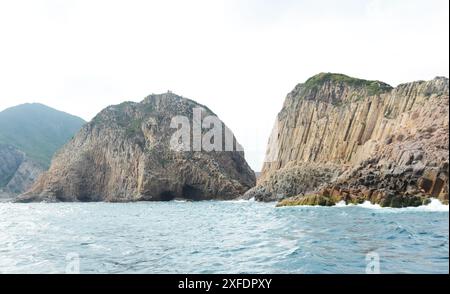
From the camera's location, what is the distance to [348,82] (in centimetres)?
10606

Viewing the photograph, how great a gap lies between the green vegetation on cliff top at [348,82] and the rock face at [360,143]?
25 cm

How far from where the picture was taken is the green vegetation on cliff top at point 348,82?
94469mm

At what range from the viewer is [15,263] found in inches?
707

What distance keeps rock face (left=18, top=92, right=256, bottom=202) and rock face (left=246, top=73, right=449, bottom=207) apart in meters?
31.6

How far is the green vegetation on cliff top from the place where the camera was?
94469 millimetres

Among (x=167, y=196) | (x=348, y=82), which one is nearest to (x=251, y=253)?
(x=348, y=82)

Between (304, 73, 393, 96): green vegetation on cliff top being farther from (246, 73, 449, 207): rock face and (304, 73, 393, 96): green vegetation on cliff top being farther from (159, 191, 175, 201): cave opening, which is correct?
(159, 191, 175, 201): cave opening

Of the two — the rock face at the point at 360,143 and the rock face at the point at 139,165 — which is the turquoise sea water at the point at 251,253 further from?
the rock face at the point at 139,165

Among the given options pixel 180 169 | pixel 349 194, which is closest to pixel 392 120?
pixel 349 194

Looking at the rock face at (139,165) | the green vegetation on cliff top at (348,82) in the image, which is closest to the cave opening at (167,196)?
the rock face at (139,165)

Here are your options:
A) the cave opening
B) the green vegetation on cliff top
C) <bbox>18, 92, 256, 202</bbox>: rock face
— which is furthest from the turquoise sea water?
the cave opening

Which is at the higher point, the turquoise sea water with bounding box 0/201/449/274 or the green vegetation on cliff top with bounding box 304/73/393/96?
the green vegetation on cliff top with bounding box 304/73/393/96

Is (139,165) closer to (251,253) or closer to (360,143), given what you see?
(360,143)
